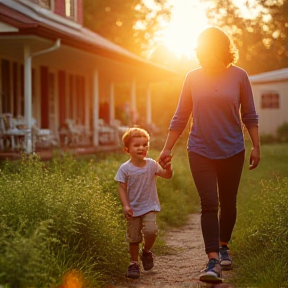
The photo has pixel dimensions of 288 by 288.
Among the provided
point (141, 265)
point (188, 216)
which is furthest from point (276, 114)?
point (141, 265)

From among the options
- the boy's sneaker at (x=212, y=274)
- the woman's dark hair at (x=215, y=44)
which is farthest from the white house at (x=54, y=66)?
the boy's sneaker at (x=212, y=274)

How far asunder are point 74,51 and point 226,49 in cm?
1200

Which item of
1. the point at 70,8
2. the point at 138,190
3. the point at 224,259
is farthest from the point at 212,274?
the point at 70,8

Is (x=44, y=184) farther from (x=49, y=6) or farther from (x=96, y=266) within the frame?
(x=49, y=6)

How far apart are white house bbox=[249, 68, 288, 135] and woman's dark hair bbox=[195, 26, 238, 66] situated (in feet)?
97.7

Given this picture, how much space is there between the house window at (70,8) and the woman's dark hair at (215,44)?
14.9 metres

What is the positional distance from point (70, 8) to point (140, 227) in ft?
50.2

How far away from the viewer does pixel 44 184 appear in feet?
22.0

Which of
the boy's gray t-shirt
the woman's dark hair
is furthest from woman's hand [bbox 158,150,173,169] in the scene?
the woman's dark hair

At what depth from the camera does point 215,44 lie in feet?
20.3

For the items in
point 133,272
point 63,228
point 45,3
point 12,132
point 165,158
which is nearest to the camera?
point 63,228

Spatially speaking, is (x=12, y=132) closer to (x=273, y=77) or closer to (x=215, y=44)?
(x=215, y=44)

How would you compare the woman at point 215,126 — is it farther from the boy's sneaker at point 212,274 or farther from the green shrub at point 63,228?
the green shrub at point 63,228

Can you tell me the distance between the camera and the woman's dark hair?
6.18 m
